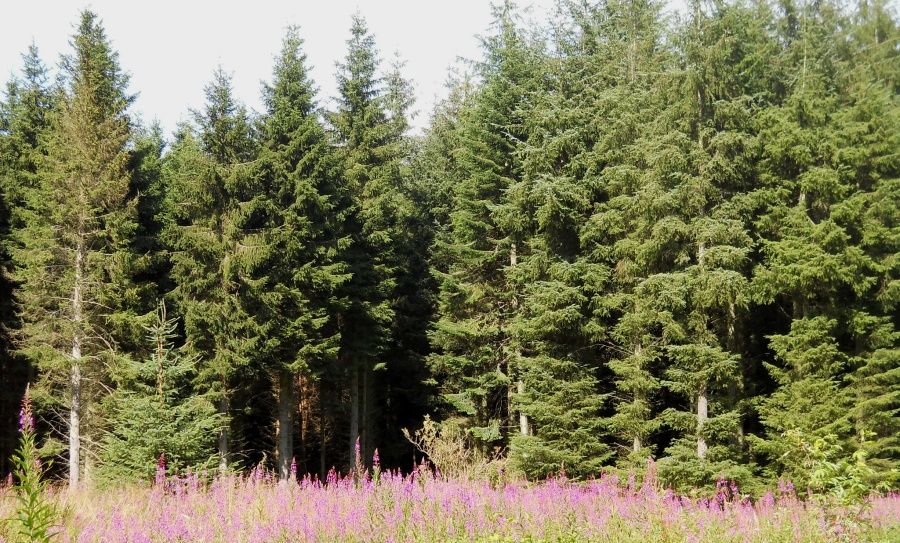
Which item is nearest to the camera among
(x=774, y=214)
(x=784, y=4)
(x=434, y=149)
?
(x=774, y=214)

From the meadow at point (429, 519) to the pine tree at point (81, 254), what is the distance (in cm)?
1172

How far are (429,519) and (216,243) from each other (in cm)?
1501

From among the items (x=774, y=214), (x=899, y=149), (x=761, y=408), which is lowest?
(x=761, y=408)

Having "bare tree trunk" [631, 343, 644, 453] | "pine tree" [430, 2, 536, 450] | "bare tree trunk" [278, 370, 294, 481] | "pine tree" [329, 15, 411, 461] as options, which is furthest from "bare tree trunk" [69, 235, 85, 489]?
"bare tree trunk" [631, 343, 644, 453]

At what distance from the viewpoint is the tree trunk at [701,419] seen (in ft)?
51.9

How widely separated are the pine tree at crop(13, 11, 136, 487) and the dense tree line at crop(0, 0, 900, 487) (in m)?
0.09

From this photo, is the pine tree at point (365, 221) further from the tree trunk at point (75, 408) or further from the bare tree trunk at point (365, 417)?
the tree trunk at point (75, 408)

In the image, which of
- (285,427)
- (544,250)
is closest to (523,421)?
(544,250)

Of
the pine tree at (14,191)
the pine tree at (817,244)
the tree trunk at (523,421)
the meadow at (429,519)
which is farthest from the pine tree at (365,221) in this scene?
the meadow at (429,519)

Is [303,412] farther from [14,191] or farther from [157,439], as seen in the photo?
[157,439]

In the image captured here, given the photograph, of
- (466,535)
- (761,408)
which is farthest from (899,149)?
(466,535)

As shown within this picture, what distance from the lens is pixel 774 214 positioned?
17.1 meters

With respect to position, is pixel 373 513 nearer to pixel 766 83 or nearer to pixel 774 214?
pixel 774 214

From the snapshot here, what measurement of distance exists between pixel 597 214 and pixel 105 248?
48.8 feet
